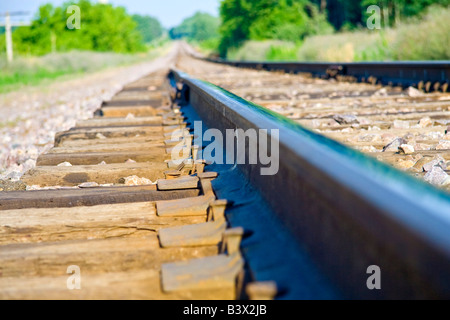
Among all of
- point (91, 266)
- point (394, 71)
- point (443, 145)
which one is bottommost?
point (91, 266)

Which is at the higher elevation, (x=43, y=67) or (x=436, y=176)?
(x=43, y=67)

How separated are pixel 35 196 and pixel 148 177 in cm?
68

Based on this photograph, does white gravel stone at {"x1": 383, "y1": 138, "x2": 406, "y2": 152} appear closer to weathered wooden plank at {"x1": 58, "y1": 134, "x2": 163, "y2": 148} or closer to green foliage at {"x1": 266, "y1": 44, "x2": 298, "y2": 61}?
weathered wooden plank at {"x1": 58, "y1": 134, "x2": 163, "y2": 148}

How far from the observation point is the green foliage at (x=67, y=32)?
4042 cm

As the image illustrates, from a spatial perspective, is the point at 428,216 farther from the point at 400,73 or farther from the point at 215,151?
the point at 400,73

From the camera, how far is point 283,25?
40.1 m

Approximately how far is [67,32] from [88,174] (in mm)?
41412

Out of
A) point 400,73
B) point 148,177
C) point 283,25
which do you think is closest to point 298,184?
point 148,177

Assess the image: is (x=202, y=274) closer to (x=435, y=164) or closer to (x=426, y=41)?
(x=435, y=164)

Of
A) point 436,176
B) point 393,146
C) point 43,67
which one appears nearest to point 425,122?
point 393,146

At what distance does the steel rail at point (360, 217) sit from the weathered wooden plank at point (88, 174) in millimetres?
1097

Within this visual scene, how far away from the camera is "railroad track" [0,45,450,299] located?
95 cm

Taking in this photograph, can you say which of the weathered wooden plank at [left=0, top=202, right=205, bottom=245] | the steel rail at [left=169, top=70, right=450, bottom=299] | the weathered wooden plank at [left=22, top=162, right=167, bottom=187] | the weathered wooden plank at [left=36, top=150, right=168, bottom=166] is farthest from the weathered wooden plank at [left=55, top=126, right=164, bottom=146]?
the steel rail at [left=169, top=70, right=450, bottom=299]

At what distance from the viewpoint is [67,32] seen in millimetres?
41312
